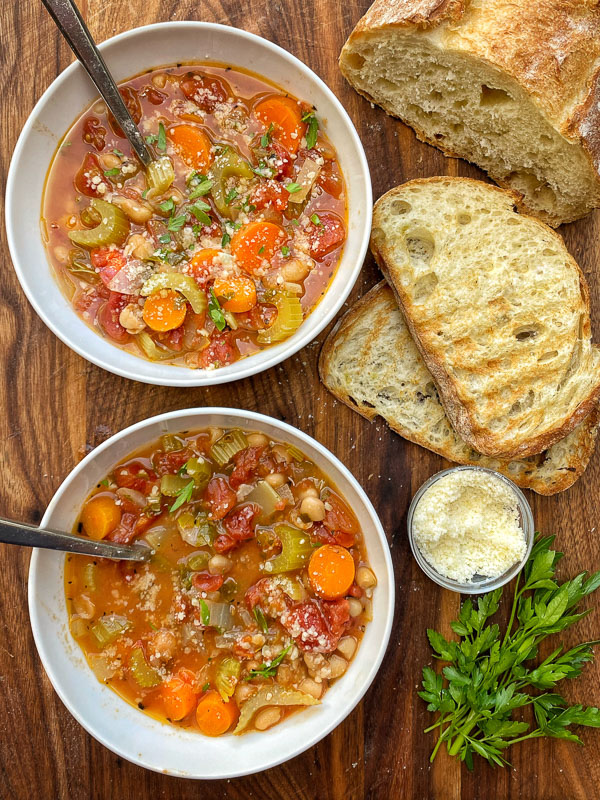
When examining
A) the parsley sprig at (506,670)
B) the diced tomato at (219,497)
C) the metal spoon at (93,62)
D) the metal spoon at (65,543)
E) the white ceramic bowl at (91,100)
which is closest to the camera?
the metal spoon at (65,543)

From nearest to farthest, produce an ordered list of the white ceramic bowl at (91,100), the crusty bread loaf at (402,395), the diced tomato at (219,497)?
the white ceramic bowl at (91,100) < the diced tomato at (219,497) < the crusty bread loaf at (402,395)

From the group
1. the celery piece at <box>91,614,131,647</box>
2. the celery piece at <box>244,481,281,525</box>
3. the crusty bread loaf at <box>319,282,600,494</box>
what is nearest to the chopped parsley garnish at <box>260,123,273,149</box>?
the crusty bread loaf at <box>319,282,600,494</box>

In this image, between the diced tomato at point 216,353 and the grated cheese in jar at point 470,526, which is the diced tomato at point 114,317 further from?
the grated cheese in jar at point 470,526

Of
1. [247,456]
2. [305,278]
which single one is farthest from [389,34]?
[247,456]

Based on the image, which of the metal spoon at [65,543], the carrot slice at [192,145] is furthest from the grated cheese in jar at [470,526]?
the carrot slice at [192,145]

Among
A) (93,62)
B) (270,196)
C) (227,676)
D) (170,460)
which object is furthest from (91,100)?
(227,676)

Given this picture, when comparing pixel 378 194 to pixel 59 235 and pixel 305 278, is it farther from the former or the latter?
pixel 59 235
